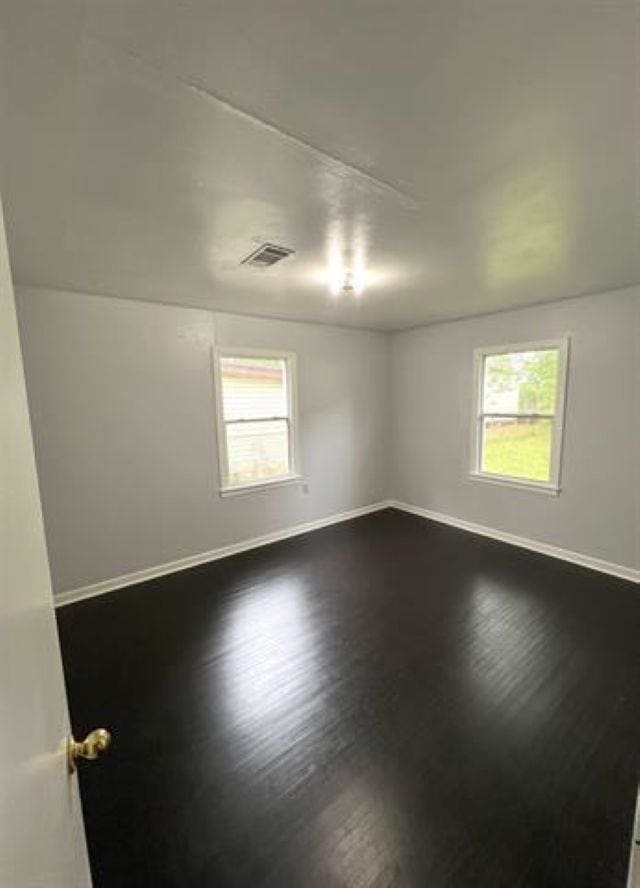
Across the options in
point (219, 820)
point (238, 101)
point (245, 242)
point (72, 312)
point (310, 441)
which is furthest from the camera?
point (310, 441)

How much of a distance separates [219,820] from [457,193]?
2724 millimetres

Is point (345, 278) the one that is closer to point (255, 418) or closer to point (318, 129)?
point (318, 129)

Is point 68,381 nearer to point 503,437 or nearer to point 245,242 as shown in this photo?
point 245,242

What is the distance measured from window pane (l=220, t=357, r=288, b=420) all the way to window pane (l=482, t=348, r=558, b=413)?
2.27m

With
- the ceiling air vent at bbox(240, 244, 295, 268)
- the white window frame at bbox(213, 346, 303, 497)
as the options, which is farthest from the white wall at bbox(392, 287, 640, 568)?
the ceiling air vent at bbox(240, 244, 295, 268)

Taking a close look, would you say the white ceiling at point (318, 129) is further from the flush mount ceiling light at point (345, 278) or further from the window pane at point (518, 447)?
the window pane at point (518, 447)

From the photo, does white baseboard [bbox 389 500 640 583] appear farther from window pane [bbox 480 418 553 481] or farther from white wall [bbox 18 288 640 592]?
window pane [bbox 480 418 553 481]

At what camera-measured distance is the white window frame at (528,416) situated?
3518 millimetres

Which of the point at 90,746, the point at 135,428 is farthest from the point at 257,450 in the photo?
the point at 90,746

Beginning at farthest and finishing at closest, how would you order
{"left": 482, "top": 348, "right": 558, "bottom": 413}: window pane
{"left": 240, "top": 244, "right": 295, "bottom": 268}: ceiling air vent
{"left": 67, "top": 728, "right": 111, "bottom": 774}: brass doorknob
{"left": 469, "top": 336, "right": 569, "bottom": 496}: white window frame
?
1. {"left": 482, "top": 348, "right": 558, "bottom": 413}: window pane
2. {"left": 469, "top": 336, "right": 569, "bottom": 496}: white window frame
3. {"left": 240, "top": 244, "right": 295, "bottom": 268}: ceiling air vent
4. {"left": 67, "top": 728, "right": 111, "bottom": 774}: brass doorknob

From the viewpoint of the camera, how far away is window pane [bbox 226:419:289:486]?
3.96 m

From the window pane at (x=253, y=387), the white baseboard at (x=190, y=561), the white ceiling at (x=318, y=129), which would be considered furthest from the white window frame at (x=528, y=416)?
the window pane at (x=253, y=387)

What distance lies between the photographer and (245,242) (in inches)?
82.9

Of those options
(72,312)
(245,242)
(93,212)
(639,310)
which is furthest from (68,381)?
(639,310)
